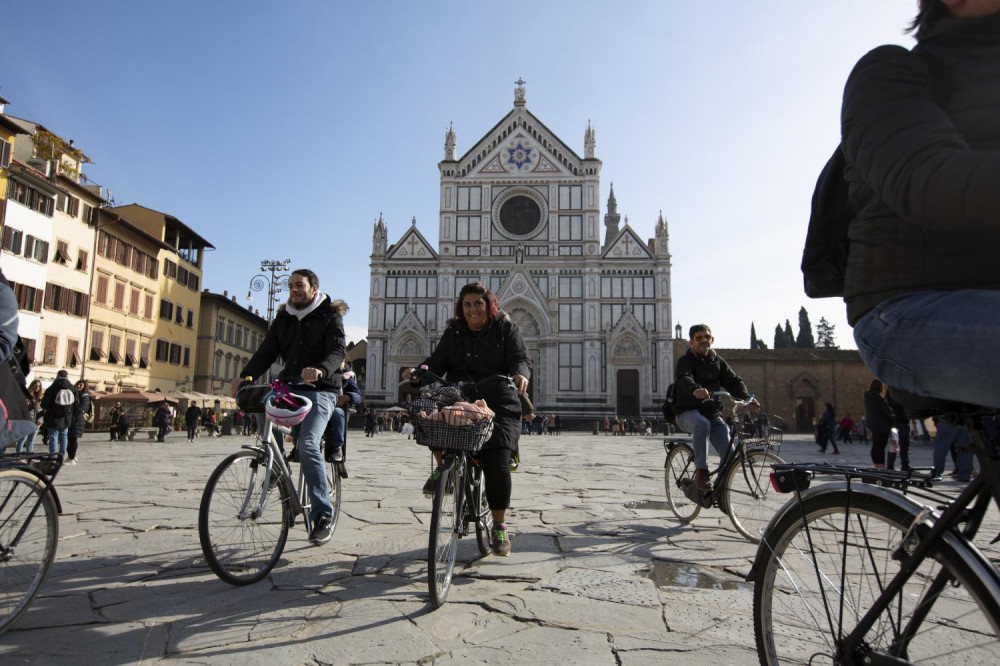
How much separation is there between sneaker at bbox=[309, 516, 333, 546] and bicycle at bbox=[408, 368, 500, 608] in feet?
3.12

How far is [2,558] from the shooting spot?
8.21ft

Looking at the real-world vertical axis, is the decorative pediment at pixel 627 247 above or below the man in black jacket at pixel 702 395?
above

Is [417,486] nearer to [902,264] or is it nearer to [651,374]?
[902,264]

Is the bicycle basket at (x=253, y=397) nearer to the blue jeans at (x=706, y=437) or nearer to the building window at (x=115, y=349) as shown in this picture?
the blue jeans at (x=706, y=437)

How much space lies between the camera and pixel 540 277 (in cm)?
3828

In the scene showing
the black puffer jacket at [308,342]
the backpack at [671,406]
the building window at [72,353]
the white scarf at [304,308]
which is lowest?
the backpack at [671,406]

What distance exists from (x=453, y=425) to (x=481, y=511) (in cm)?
81

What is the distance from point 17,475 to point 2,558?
1.12ft

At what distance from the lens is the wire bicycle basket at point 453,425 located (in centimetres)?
307

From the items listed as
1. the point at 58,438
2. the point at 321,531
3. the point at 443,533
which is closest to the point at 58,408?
the point at 58,438

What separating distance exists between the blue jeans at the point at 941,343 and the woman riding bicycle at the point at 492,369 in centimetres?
233

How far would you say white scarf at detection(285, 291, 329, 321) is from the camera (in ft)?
13.3

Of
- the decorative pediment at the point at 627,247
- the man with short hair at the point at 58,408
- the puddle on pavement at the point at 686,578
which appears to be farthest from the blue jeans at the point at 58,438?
the decorative pediment at the point at 627,247

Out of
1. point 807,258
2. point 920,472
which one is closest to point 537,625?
point 920,472
